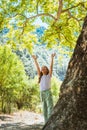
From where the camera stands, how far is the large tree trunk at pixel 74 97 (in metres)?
5.35

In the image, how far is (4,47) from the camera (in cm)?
3020

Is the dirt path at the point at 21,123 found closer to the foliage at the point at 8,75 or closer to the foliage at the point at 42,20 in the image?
the foliage at the point at 42,20

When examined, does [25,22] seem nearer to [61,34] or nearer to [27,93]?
[61,34]

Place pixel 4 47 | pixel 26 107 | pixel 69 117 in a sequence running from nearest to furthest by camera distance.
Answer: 1. pixel 69 117
2. pixel 4 47
3. pixel 26 107

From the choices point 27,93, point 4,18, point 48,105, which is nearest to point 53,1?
point 4,18

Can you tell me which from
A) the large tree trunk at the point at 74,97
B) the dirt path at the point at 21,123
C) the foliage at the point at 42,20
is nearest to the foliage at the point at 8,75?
the foliage at the point at 42,20

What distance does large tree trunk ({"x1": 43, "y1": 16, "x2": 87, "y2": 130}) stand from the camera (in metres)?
5.35

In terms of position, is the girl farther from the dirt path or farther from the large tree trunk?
the large tree trunk

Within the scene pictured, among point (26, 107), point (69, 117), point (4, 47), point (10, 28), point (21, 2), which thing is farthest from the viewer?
point (26, 107)

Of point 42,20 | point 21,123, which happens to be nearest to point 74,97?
point 21,123

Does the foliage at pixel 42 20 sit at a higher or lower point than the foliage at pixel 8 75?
higher

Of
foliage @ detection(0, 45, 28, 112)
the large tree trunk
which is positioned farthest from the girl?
foliage @ detection(0, 45, 28, 112)

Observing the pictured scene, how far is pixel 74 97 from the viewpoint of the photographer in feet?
18.1

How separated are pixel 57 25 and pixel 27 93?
18.6m
